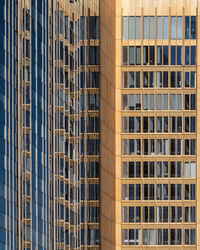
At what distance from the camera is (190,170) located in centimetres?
13212

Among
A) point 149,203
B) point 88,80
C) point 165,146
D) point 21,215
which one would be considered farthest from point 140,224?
point 21,215

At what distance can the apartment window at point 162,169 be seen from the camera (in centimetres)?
13162

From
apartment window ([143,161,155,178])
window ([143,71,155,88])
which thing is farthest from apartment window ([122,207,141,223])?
window ([143,71,155,88])

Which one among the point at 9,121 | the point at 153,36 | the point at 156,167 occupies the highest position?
the point at 153,36

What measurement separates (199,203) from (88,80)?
23.9 metres

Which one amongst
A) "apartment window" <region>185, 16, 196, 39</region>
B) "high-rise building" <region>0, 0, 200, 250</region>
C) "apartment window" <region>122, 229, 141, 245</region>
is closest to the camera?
"apartment window" <region>122, 229, 141, 245</region>

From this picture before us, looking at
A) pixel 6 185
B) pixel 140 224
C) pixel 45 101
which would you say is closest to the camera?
pixel 6 185

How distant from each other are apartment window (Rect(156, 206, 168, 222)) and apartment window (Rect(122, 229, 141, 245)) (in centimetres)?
345

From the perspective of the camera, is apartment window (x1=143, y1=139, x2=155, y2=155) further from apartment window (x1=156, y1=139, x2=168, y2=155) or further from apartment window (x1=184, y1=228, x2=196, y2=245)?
apartment window (x1=184, y1=228, x2=196, y2=245)

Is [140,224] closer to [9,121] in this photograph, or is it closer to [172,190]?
[172,190]

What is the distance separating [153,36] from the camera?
132m

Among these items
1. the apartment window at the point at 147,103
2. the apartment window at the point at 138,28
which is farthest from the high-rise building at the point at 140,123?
the apartment window at the point at 147,103

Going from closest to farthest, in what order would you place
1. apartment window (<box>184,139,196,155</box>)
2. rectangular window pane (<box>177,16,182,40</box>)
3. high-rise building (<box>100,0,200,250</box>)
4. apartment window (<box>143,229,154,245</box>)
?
apartment window (<box>143,229,154,245</box>)
high-rise building (<box>100,0,200,250</box>)
rectangular window pane (<box>177,16,182,40</box>)
apartment window (<box>184,139,196,155</box>)

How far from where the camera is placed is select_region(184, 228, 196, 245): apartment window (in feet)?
429
